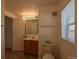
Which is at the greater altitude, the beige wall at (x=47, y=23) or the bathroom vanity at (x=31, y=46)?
the beige wall at (x=47, y=23)

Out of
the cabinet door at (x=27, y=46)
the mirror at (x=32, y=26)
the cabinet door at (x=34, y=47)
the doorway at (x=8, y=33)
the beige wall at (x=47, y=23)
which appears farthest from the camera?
the doorway at (x=8, y=33)

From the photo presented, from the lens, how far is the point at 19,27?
7.67 metres

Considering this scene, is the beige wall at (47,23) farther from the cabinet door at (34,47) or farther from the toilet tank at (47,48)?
the cabinet door at (34,47)

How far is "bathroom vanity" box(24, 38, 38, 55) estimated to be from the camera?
671 cm

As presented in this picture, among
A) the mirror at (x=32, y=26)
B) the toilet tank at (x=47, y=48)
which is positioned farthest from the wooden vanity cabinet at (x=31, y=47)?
the toilet tank at (x=47, y=48)

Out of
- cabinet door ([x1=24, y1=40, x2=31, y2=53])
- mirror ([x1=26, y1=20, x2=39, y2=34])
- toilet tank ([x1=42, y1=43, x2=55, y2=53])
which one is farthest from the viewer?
mirror ([x1=26, y1=20, x2=39, y2=34])

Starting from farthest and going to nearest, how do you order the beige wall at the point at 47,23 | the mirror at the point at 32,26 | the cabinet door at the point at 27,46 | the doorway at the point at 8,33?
the doorway at the point at 8,33 → the mirror at the point at 32,26 → the cabinet door at the point at 27,46 → the beige wall at the point at 47,23

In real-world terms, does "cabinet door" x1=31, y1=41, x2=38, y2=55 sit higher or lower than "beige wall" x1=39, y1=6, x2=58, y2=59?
lower

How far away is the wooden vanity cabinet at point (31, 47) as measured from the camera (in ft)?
22.0

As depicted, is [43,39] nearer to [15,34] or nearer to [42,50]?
[42,50]

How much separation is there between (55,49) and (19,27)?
3.33m

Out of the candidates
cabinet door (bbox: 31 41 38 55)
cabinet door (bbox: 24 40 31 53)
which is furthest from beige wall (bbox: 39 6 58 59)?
cabinet door (bbox: 24 40 31 53)

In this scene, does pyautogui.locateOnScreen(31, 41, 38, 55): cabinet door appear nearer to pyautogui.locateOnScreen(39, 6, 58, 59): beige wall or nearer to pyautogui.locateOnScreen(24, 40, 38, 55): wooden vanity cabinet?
pyautogui.locateOnScreen(24, 40, 38, 55): wooden vanity cabinet

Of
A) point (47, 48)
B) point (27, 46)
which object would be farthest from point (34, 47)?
point (47, 48)
